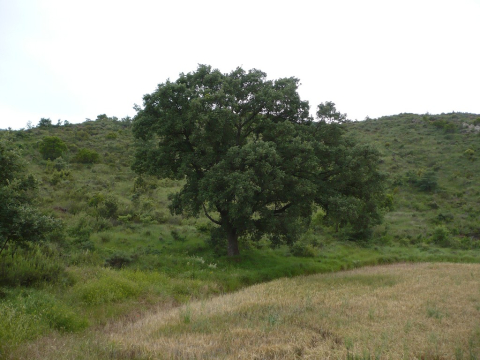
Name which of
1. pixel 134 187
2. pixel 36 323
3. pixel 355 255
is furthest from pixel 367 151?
pixel 134 187

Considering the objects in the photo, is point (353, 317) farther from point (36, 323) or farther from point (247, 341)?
point (36, 323)

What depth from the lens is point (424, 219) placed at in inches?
1542

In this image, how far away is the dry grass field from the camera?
6745 millimetres

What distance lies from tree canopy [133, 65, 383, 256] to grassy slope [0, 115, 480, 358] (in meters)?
3.39

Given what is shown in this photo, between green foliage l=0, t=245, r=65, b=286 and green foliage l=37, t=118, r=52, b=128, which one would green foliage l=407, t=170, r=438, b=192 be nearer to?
green foliage l=0, t=245, r=65, b=286

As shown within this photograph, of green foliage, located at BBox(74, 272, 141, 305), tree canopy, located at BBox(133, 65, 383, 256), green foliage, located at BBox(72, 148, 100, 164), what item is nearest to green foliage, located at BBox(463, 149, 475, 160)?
tree canopy, located at BBox(133, 65, 383, 256)

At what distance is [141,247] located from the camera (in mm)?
19906

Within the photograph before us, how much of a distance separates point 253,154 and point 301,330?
9.16 meters

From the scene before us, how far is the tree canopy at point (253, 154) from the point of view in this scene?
1652 centimetres

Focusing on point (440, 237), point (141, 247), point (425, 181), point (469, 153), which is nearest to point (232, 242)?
point (141, 247)

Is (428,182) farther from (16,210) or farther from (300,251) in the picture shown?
(16,210)

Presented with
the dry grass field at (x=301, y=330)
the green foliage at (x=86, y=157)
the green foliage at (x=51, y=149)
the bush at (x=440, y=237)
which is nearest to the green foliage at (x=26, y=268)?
the dry grass field at (x=301, y=330)

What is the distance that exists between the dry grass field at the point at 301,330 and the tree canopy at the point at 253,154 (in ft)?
17.6

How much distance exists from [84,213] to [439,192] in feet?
153
